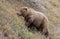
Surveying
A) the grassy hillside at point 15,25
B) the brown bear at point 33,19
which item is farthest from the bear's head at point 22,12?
the grassy hillside at point 15,25

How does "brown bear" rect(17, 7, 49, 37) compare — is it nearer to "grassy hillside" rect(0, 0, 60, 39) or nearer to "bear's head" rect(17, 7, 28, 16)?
"bear's head" rect(17, 7, 28, 16)

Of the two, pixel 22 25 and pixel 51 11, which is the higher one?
pixel 22 25

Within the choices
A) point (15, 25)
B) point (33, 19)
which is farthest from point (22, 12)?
point (15, 25)

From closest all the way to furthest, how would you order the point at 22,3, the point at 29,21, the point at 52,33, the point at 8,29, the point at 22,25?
1. the point at 8,29
2. the point at 22,25
3. the point at 29,21
4. the point at 52,33
5. the point at 22,3

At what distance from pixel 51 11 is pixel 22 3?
374 centimetres

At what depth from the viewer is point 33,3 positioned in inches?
667

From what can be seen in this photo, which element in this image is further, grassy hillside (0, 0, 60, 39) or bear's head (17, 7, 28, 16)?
bear's head (17, 7, 28, 16)

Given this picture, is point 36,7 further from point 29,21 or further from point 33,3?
point 29,21

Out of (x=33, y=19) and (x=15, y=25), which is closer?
(x=15, y=25)

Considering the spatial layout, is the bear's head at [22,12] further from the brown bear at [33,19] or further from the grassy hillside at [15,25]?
the grassy hillside at [15,25]

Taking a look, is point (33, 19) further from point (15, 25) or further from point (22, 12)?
point (15, 25)

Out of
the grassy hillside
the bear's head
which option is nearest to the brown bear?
the bear's head

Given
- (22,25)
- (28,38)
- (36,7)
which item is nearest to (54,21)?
(36,7)

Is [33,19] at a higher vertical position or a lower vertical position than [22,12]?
lower
